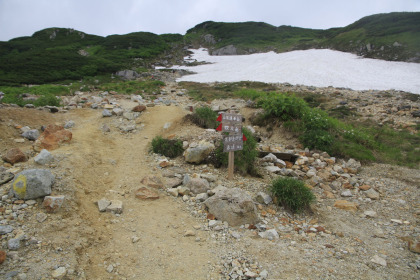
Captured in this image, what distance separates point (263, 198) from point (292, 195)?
2.11ft

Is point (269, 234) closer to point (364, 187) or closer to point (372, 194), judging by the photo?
point (372, 194)

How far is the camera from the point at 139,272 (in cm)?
359

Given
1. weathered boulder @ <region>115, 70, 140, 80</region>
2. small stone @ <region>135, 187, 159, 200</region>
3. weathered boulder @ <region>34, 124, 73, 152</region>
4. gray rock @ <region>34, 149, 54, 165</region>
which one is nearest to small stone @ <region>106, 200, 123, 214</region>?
small stone @ <region>135, 187, 159, 200</region>

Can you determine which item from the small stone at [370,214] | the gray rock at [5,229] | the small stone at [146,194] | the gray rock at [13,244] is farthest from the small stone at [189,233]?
the small stone at [370,214]

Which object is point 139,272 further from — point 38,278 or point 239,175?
point 239,175

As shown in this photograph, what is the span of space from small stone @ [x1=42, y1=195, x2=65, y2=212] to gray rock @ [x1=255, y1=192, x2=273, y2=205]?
3970mm

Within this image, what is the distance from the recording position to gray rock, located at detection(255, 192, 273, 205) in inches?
222

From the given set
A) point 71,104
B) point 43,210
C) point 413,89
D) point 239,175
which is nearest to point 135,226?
point 43,210

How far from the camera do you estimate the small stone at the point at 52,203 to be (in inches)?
169

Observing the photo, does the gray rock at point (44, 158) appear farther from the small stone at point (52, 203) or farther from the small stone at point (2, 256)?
the small stone at point (2, 256)

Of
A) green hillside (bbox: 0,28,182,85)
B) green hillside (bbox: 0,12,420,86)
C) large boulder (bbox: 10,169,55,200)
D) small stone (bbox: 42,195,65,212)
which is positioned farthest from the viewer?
green hillside (bbox: 0,12,420,86)

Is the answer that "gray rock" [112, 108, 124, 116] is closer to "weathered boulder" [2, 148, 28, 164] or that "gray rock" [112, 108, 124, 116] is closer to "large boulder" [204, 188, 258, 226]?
"weathered boulder" [2, 148, 28, 164]

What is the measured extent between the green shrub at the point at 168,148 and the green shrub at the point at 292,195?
318cm

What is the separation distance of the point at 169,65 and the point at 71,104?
27871mm
